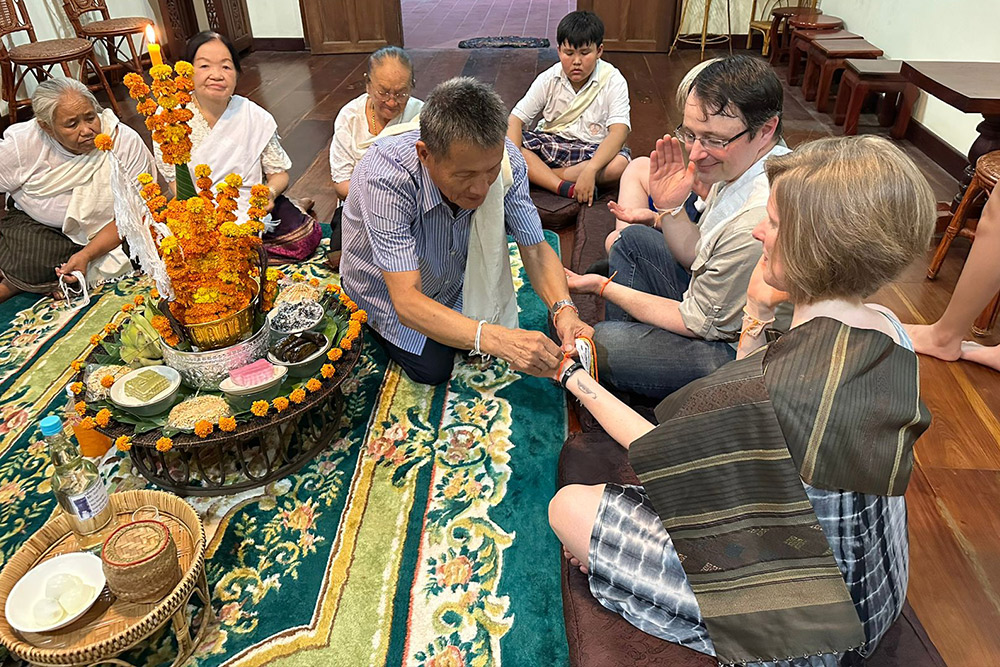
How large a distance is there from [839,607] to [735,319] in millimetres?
873

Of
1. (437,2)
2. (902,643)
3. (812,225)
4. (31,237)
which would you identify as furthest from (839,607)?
(437,2)

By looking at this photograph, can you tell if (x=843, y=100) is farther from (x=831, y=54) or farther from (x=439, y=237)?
(x=439, y=237)

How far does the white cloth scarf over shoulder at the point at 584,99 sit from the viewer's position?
3.50 metres

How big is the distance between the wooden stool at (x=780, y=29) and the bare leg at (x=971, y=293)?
4525 mm

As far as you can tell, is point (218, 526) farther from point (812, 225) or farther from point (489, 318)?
point (812, 225)

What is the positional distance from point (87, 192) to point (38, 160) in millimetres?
203

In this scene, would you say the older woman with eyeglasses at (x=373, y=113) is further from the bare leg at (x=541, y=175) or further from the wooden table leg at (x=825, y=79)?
the wooden table leg at (x=825, y=79)

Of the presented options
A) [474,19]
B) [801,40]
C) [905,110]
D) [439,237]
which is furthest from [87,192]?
A: [474,19]

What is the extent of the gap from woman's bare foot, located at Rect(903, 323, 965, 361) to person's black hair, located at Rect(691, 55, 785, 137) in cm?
121

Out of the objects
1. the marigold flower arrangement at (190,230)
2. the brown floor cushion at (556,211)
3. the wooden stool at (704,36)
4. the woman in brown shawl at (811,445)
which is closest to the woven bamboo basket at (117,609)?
the marigold flower arrangement at (190,230)

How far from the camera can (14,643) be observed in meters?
1.32

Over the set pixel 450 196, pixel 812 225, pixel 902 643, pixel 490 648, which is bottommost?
pixel 490 648

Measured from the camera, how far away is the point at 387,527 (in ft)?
6.11

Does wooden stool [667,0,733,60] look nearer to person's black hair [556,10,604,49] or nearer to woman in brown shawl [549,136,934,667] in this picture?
person's black hair [556,10,604,49]
